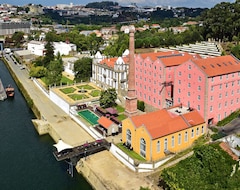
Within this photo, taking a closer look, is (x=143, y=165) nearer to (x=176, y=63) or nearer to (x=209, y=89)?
(x=209, y=89)

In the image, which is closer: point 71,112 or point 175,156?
point 175,156

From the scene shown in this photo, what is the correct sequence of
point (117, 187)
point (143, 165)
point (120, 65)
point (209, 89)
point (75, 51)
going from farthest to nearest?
1. point (75, 51)
2. point (120, 65)
3. point (209, 89)
4. point (143, 165)
5. point (117, 187)

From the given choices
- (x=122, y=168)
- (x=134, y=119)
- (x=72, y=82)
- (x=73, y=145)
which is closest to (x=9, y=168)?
(x=73, y=145)

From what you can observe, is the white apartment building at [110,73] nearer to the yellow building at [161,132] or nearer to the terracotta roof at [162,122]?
the yellow building at [161,132]

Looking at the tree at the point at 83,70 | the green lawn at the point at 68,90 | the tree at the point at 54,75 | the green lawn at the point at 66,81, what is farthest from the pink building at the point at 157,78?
the green lawn at the point at 66,81

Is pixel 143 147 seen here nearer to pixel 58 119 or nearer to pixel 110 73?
pixel 58 119

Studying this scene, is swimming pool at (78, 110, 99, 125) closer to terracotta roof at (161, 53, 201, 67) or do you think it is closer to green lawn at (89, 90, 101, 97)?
green lawn at (89, 90, 101, 97)
